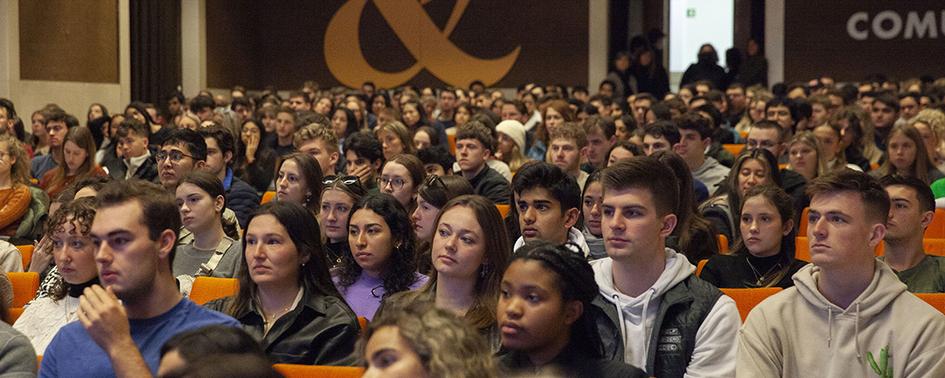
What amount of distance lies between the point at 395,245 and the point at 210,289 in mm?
750

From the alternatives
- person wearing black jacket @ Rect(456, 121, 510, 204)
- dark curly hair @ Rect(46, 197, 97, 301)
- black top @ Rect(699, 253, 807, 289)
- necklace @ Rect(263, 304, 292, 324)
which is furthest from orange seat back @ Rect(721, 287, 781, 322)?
person wearing black jacket @ Rect(456, 121, 510, 204)

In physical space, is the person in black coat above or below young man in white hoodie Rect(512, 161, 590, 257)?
above

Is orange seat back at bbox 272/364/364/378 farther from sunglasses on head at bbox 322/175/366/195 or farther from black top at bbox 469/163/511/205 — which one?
black top at bbox 469/163/511/205

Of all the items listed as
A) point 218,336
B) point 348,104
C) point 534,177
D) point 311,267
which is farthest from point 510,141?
point 218,336

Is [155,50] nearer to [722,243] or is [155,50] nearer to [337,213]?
[337,213]

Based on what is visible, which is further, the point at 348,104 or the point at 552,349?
the point at 348,104

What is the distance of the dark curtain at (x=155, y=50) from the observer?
1802 centimetres

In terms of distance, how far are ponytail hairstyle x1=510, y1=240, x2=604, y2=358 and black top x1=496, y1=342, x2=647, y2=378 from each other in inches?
1.8

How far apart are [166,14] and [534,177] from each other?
1496 centimetres

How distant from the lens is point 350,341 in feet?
13.1

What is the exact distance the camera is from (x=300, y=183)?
6.56m

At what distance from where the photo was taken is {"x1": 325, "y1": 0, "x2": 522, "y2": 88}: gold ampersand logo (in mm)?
21562

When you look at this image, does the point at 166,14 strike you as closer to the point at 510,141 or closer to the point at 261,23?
the point at 261,23

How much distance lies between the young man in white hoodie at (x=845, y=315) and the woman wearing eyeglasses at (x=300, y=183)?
3.32 metres
